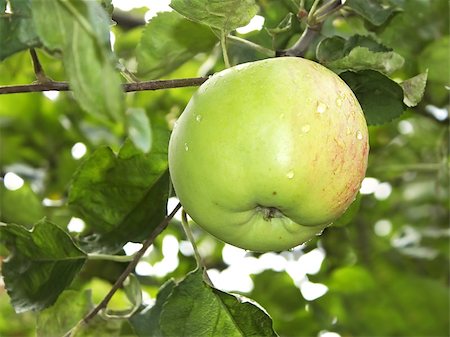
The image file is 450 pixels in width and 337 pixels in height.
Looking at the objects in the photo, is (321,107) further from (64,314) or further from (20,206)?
(20,206)

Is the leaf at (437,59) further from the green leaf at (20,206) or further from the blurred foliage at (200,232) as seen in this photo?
the green leaf at (20,206)

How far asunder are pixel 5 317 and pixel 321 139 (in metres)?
1.51

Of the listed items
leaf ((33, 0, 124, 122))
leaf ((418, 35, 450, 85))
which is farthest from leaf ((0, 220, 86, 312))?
leaf ((418, 35, 450, 85))

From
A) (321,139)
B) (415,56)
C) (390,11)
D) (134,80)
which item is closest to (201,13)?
(134,80)

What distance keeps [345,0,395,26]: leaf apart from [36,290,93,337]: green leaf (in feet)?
1.90

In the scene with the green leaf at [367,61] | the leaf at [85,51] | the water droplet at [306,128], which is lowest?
the green leaf at [367,61]

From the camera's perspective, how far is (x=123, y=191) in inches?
48.6

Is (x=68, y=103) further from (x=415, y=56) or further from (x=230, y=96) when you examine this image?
(x=230, y=96)

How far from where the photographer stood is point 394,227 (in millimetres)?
2254

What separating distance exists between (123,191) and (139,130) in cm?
54

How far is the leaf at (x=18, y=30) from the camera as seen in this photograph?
848 mm

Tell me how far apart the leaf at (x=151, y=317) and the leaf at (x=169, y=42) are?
0.31 metres

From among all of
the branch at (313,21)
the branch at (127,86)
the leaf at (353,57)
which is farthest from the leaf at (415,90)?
the branch at (127,86)

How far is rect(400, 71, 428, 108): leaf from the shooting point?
1.00 metres
